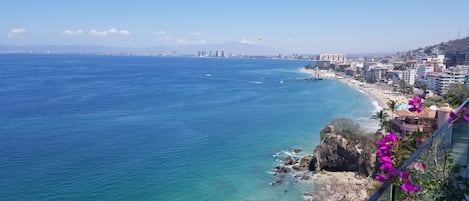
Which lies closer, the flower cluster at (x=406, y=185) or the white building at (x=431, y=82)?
the flower cluster at (x=406, y=185)

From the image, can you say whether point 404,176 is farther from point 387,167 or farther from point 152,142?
point 152,142

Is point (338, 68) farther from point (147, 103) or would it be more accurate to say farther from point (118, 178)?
point (118, 178)

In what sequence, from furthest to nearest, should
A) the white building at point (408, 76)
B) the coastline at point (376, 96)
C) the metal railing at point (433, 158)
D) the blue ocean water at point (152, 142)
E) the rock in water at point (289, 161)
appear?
the white building at point (408, 76)
the coastline at point (376, 96)
the rock in water at point (289, 161)
the blue ocean water at point (152, 142)
the metal railing at point (433, 158)

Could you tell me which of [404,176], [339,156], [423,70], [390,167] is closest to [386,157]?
[390,167]

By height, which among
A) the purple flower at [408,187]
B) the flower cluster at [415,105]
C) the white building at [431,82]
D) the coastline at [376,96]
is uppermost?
the flower cluster at [415,105]

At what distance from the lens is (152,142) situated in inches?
1060

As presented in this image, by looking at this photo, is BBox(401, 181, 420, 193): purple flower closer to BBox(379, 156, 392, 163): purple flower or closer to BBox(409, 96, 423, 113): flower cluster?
BBox(379, 156, 392, 163): purple flower

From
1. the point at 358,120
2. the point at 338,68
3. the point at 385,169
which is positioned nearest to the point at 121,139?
the point at 358,120

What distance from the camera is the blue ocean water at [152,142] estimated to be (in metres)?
18.4

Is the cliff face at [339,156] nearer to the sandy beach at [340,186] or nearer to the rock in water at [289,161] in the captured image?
the sandy beach at [340,186]

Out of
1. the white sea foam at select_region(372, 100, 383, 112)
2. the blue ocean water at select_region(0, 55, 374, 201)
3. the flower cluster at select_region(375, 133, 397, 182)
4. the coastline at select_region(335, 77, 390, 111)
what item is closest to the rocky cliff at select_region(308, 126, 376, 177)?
the blue ocean water at select_region(0, 55, 374, 201)

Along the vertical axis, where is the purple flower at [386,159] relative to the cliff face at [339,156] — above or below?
above

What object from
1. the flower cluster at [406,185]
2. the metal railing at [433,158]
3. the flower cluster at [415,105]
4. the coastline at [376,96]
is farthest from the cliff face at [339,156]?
the coastline at [376,96]

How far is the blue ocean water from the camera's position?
1844 centimetres
